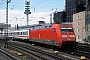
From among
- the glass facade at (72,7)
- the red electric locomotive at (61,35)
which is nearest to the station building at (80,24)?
the glass facade at (72,7)

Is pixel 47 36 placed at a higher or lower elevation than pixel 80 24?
lower

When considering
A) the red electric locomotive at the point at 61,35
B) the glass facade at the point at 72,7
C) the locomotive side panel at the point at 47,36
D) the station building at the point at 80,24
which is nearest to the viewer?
the red electric locomotive at the point at 61,35

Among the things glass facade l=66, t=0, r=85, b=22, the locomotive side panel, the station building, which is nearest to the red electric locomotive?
the locomotive side panel

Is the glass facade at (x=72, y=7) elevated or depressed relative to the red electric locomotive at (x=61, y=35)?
elevated

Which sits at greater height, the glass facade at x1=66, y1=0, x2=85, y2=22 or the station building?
the glass facade at x1=66, y1=0, x2=85, y2=22

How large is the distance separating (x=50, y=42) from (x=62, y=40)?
140 inches

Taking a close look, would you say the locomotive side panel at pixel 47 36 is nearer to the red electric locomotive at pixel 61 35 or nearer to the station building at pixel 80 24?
the red electric locomotive at pixel 61 35

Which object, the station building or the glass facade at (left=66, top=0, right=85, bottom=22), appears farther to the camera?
the glass facade at (left=66, top=0, right=85, bottom=22)

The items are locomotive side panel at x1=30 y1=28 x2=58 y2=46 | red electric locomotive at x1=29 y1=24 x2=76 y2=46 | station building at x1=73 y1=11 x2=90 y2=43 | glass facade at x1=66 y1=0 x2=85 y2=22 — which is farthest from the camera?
glass facade at x1=66 y1=0 x2=85 y2=22

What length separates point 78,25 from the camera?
86.9m

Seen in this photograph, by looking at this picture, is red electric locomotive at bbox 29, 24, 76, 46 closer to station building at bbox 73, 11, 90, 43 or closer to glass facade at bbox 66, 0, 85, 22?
station building at bbox 73, 11, 90, 43

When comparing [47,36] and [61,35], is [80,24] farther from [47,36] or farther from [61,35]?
[61,35]

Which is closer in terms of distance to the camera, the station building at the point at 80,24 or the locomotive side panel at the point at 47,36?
the locomotive side panel at the point at 47,36

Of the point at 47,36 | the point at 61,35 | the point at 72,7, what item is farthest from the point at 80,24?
the point at 61,35
